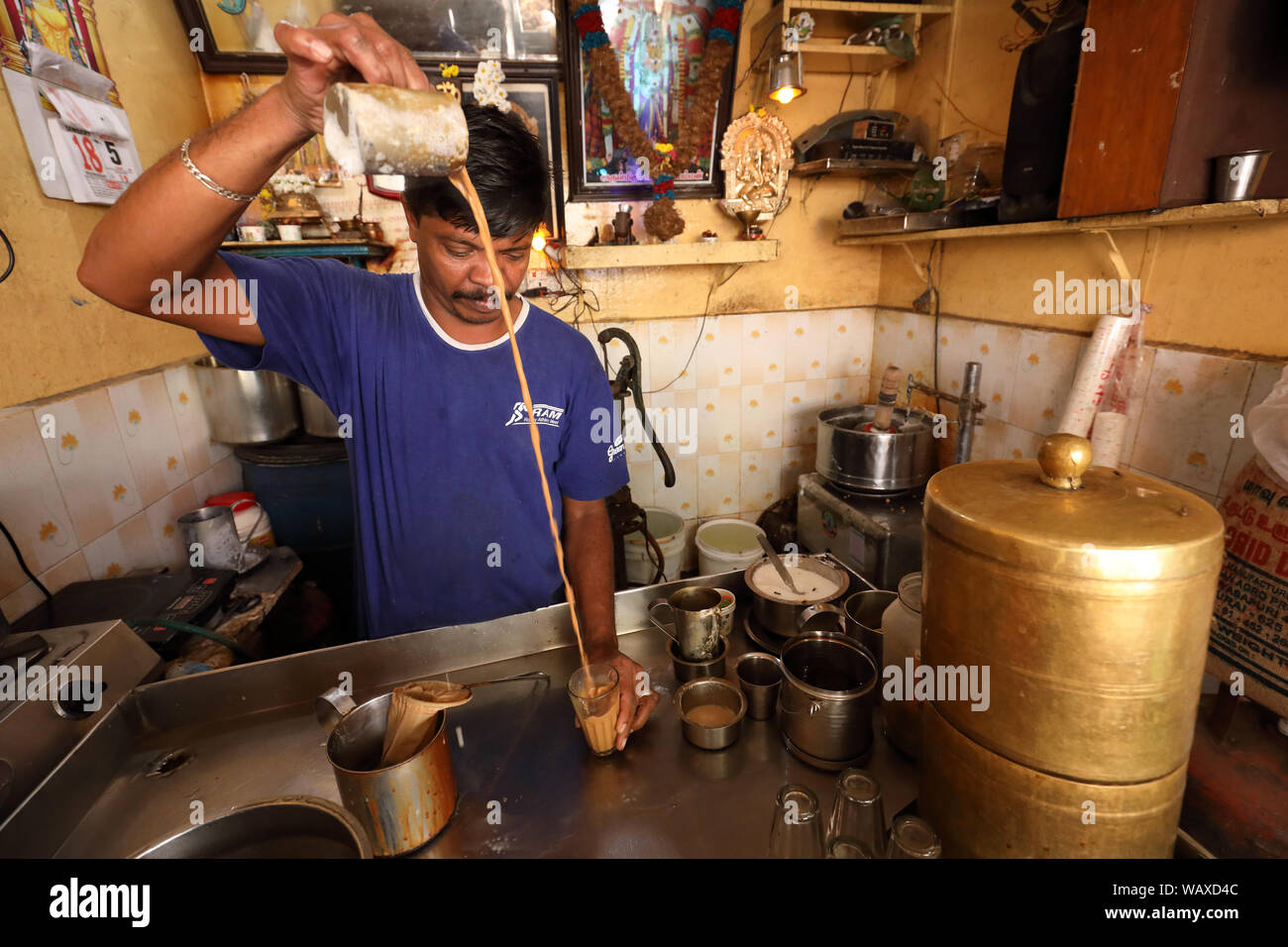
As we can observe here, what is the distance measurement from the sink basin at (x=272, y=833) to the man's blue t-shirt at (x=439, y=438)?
929 mm

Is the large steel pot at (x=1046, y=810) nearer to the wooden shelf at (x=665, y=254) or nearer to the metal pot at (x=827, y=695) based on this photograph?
the metal pot at (x=827, y=695)

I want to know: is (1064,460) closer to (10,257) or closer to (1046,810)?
(1046,810)

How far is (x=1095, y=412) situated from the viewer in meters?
2.00

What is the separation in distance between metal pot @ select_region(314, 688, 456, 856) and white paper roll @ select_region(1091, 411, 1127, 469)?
2076 mm

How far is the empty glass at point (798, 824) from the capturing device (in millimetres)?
851

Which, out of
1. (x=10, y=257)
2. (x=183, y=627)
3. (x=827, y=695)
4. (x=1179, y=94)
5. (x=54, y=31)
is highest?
(x=54, y=31)

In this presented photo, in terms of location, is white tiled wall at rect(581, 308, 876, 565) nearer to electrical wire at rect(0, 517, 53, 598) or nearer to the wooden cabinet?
the wooden cabinet

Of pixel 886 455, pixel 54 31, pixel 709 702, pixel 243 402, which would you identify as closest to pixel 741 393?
pixel 886 455

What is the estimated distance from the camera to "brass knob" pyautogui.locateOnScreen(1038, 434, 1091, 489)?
2.25 ft

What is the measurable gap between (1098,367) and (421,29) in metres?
3.26

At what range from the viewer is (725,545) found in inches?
148

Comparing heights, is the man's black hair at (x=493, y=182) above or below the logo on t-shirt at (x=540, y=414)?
above

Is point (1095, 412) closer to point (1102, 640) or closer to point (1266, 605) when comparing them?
point (1266, 605)

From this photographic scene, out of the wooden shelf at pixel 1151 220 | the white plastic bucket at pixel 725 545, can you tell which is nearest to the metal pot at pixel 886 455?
the white plastic bucket at pixel 725 545
